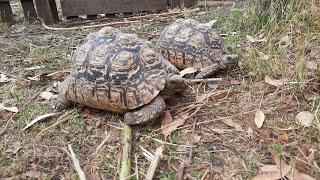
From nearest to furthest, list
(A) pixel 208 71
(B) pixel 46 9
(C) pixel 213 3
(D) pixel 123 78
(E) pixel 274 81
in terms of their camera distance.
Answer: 1. (D) pixel 123 78
2. (E) pixel 274 81
3. (A) pixel 208 71
4. (B) pixel 46 9
5. (C) pixel 213 3

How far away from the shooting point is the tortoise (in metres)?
2.63

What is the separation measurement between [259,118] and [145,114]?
0.86 metres

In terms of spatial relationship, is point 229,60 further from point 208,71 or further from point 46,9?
point 46,9

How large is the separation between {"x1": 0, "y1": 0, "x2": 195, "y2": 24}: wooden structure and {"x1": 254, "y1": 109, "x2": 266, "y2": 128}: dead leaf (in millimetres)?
3351

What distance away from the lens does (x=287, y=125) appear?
100 inches

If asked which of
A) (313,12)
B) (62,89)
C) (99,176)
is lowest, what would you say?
(99,176)

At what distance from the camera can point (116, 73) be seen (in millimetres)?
2639

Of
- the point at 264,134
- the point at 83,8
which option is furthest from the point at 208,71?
the point at 83,8

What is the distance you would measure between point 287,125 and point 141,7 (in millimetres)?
3624

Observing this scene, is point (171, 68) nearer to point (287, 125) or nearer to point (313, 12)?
point (287, 125)

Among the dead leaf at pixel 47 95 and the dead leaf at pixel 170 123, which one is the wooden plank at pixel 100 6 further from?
the dead leaf at pixel 170 123

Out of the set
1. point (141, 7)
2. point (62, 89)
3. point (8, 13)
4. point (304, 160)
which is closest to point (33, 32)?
point (8, 13)

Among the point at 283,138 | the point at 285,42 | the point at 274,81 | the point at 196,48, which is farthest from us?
the point at 285,42

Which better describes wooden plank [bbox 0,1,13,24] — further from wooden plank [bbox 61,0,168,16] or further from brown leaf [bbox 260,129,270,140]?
brown leaf [bbox 260,129,270,140]
